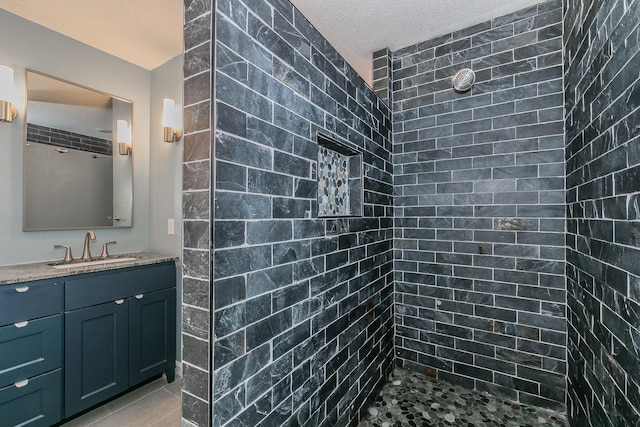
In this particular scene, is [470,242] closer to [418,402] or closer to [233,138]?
[418,402]

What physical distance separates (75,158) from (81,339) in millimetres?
1391

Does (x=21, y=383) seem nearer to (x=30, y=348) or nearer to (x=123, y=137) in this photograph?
(x=30, y=348)

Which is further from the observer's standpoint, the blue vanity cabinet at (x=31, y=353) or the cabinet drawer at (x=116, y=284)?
the cabinet drawer at (x=116, y=284)

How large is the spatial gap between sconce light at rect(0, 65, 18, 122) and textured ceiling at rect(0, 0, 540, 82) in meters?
0.45

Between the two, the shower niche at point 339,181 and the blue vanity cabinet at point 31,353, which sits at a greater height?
the shower niche at point 339,181

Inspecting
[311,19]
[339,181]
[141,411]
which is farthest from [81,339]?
[311,19]

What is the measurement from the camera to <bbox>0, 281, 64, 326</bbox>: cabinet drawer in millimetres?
1465

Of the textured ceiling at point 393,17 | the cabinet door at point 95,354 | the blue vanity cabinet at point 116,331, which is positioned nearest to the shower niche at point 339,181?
the textured ceiling at point 393,17

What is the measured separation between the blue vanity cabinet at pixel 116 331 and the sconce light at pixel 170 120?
107 cm

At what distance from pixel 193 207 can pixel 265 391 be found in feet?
2.60

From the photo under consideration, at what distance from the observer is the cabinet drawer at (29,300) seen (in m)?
1.46

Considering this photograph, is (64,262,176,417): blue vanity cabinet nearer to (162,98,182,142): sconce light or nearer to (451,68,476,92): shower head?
(162,98,182,142): sconce light

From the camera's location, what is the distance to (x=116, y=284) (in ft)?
6.27

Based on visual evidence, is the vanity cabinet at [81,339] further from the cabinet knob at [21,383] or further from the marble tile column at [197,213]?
the marble tile column at [197,213]
